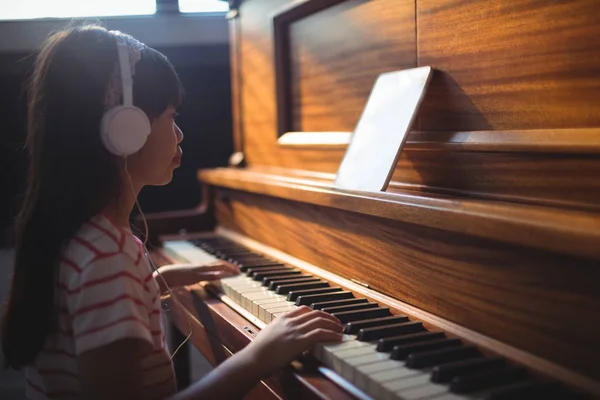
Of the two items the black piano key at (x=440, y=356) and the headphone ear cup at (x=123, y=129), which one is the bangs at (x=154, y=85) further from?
the black piano key at (x=440, y=356)

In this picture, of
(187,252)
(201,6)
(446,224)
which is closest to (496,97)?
(446,224)

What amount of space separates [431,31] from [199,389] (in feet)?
2.76

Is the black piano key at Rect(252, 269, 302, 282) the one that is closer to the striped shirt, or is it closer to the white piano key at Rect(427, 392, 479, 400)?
the striped shirt

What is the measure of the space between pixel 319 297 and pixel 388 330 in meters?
0.25

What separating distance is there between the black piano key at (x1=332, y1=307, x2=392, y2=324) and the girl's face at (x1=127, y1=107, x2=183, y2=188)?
0.42m

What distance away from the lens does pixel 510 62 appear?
3.81 feet

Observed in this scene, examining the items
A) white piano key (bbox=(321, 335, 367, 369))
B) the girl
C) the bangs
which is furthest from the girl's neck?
white piano key (bbox=(321, 335, 367, 369))

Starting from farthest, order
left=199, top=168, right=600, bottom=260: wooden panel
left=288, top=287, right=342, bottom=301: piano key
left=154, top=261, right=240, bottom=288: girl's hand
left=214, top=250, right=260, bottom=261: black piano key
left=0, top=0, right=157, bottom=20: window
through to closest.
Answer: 1. left=0, top=0, right=157, bottom=20: window
2. left=214, top=250, right=260, bottom=261: black piano key
3. left=154, top=261, right=240, bottom=288: girl's hand
4. left=288, top=287, right=342, bottom=301: piano key
5. left=199, top=168, right=600, bottom=260: wooden panel

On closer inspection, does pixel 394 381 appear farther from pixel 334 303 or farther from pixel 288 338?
pixel 334 303

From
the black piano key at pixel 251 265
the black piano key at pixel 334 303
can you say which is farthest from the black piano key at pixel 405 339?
the black piano key at pixel 251 265

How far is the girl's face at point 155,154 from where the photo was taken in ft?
3.81

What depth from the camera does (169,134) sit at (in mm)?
1187

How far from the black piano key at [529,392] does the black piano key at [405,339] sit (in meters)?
0.20

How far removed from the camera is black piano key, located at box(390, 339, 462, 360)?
40.0 inches
